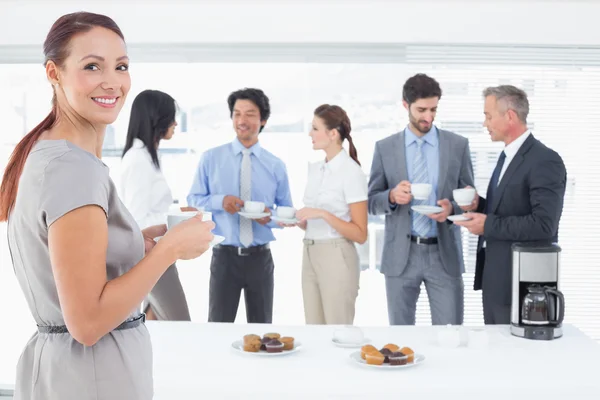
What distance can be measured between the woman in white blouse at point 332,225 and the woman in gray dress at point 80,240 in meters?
2.36

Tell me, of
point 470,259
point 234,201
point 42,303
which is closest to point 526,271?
point 234,201

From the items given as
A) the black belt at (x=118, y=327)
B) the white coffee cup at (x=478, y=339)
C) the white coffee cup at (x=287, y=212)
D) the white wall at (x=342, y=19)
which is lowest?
the white coffee cup at (x=478, y=339)

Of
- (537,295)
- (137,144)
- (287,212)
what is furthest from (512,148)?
(137,144)

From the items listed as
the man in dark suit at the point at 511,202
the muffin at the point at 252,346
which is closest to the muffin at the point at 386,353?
the muffin at the point at 252,346

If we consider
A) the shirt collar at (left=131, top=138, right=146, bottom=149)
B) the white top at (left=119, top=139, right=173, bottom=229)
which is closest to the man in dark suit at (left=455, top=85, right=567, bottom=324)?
the white top at (left=119, top=139, right=173, bottom=229)

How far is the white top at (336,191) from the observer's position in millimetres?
3691

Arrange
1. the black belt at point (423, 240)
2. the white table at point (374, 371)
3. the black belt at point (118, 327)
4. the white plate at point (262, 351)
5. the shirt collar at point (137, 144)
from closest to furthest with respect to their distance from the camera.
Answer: the black belt at point (118, 327)
the white table at point (374, 371)
the white plate at point (262, 351)
the shirt collar at point (137, 144)
the black belt at point (423, 240)

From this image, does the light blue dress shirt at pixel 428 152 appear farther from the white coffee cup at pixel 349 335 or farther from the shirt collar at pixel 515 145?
the white coffee cup at pixel 349 335

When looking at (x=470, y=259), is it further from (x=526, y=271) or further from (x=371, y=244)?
(x=526, y=271)

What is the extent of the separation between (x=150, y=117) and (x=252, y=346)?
65.5 inches

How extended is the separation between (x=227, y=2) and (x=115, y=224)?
354cm

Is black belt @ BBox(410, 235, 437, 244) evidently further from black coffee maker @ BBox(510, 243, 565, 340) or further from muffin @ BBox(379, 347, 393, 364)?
muffin @ BBox(379, 347, 393, 364)

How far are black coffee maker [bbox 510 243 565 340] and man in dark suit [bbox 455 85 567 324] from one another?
1.77 ft

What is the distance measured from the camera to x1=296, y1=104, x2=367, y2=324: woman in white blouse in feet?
12.1
